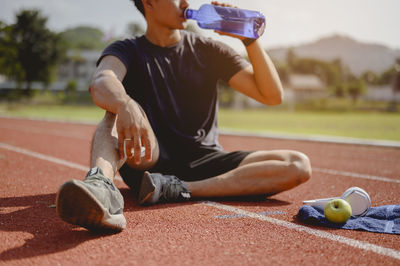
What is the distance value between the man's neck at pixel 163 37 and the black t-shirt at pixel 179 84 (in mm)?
49

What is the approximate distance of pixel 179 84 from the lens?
147 inches

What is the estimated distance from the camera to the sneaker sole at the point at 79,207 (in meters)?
2.20

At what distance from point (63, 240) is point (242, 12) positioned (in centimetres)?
218

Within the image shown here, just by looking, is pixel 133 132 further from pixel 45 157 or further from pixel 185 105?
pixel 45 157

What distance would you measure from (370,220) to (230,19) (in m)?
1.91

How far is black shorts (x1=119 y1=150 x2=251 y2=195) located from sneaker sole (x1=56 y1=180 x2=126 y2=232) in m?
1.27

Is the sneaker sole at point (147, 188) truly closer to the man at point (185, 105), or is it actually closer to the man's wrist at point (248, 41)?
the man at point (185, 105)

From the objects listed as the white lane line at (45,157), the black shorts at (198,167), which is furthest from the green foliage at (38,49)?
the black shorts at (198,167)

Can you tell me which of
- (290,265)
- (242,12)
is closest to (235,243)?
(290,265)

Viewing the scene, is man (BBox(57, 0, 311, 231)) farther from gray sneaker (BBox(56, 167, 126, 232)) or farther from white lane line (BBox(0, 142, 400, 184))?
white lane line (BBox(0, 142, 400, 184))

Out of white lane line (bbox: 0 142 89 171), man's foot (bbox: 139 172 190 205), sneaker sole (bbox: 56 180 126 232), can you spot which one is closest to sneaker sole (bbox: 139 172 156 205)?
man's foot (bbox: 139 172 190 205)

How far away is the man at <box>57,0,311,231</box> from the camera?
3416 millimetres

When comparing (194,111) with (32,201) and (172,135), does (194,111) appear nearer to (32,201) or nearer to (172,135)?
(172,135)

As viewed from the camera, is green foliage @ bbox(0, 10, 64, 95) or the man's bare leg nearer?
the man's bare leg
